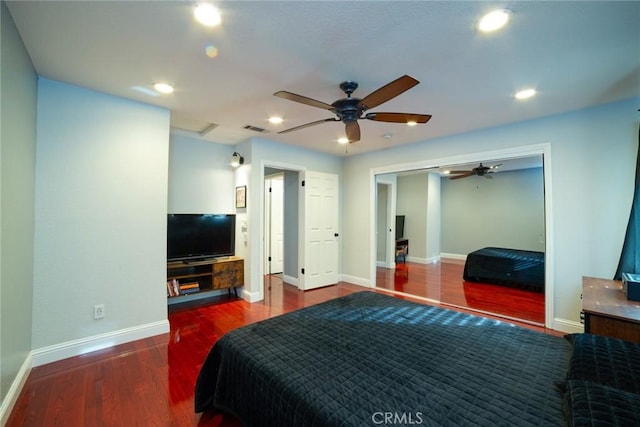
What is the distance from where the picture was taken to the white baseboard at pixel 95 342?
2363 mm

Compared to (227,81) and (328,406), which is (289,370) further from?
(227,81)

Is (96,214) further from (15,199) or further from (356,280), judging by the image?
(356,280)

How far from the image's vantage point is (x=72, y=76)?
2340 mm

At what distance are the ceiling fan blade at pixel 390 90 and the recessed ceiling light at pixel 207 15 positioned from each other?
3.60 feet

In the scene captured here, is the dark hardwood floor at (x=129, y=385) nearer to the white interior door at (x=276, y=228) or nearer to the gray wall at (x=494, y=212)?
the white interior door at (x=276, y=228)

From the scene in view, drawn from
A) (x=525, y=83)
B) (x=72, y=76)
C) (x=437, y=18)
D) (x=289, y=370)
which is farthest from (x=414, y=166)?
(x=72, y=76)

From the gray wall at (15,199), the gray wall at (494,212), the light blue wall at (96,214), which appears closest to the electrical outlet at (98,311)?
the light blue wall at (96,214)

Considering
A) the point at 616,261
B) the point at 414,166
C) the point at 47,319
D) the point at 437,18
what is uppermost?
the point at 437,18

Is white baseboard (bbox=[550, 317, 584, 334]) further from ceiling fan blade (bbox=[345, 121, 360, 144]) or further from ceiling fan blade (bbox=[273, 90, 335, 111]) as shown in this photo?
ceiling fan blade (bbox=[273, 90, 335, 111])

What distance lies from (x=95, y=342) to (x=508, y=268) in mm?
5788

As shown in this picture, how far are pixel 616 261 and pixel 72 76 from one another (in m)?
5.40

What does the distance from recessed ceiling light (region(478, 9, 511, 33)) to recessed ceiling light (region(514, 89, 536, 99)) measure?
1.19 m

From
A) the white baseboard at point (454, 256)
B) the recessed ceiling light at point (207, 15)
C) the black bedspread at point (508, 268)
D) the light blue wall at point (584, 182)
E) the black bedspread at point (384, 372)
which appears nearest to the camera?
the black bedspread at point (384, 372)

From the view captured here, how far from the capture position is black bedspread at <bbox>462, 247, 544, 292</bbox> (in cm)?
445
